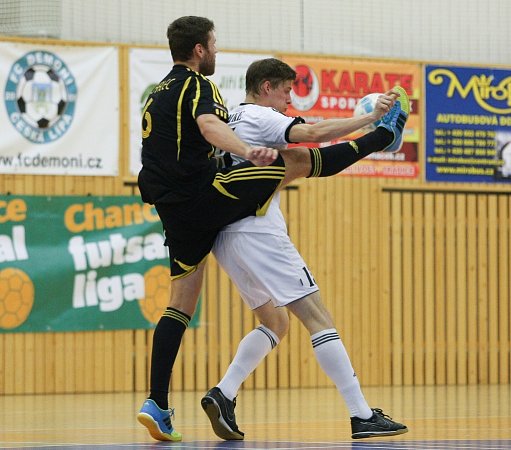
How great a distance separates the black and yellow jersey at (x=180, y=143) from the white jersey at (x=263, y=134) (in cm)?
18

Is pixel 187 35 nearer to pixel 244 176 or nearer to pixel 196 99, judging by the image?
pixel 196 99

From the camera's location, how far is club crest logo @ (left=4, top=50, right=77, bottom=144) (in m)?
12.0

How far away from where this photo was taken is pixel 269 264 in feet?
19.4

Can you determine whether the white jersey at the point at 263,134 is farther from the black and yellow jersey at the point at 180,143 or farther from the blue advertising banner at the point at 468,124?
the blue advertising banner at the point at 468,124

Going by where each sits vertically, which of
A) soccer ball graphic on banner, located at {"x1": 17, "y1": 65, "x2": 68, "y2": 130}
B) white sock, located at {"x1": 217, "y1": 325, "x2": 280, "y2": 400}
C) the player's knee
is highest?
soccer ball graphic on banner, located at {"x1": 17, "y1": 65, "x2": 68, "y2": 130}

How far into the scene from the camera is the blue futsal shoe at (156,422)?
590 cm

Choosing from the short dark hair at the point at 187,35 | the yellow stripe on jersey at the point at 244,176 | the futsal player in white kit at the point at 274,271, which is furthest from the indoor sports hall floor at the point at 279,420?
the short dark hair at the point at 187,35

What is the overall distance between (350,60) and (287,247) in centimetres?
747

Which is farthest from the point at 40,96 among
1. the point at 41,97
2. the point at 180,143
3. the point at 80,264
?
the point at 180,143

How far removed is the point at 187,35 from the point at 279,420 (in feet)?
8.76

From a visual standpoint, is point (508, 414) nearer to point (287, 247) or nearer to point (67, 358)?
point (287, 247)

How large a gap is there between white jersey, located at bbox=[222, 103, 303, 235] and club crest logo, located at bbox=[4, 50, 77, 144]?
6220 millimetres

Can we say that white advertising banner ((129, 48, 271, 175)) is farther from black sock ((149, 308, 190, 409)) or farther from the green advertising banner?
black sock ((149, 308, 190, 409))

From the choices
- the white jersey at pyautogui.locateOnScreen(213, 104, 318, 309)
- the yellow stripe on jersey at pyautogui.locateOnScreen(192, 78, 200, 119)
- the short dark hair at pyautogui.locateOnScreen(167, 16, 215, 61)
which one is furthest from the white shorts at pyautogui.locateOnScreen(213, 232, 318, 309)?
the short dark hair at pyautogui.locateOnScreen(167, 16, 215, 61)
